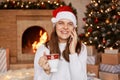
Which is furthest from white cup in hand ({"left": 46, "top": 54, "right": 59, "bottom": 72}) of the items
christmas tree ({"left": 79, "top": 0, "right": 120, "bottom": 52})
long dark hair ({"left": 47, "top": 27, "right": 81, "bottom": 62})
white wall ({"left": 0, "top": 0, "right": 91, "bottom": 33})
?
white wall ({"left": 0, "top": 0, "right": 91, "bottom": 33})

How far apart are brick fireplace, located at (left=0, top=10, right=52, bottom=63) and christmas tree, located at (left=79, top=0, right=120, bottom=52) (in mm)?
970

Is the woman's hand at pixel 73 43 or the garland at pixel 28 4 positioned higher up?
the woman's hand at pixel 73 43

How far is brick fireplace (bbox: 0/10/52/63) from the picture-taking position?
5.59 m

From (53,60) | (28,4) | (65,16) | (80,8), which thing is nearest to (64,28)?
(65,16)

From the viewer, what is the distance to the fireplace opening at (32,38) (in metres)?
5.81

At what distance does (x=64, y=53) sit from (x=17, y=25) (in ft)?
13.3

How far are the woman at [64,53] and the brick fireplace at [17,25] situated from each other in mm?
3899

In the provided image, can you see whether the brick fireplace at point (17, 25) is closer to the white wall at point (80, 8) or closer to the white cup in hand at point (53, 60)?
the white wall at point (80, 8)

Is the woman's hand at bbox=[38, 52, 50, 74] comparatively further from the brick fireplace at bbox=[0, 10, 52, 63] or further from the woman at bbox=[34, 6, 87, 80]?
the brick fireplace at bbox=[0, 10, 52, 63]

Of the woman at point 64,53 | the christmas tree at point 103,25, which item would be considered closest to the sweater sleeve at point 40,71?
the woman at point 64,53

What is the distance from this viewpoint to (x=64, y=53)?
1.73 metres

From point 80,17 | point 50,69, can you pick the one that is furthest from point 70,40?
point 80,17

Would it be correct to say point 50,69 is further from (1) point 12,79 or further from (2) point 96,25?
(2) point 96,25

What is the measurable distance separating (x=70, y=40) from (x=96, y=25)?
353 cm
